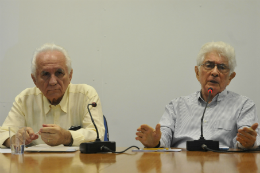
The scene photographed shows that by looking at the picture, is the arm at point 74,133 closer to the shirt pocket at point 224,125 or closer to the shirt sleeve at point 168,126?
the shirt sleeve at point 168,126

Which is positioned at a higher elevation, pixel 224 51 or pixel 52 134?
pixel 224 51

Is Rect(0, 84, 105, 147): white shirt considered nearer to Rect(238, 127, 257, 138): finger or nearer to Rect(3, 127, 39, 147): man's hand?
Rect(3, 127, 39, 147): man's hand

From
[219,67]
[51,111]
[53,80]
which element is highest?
[219,67]

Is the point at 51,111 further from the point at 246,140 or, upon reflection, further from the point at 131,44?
the point at 246,140

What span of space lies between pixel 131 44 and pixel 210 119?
1114mm

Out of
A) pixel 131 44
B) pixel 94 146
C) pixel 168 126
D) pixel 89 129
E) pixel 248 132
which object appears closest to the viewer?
pixel 94 146

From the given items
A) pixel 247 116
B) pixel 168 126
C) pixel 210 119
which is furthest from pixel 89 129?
pixel 247 116

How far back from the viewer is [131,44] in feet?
9.19

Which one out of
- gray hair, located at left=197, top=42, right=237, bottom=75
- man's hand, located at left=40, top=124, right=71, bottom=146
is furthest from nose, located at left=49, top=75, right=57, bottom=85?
gray hair, located at left=197, top=42, right=237, bottom=75

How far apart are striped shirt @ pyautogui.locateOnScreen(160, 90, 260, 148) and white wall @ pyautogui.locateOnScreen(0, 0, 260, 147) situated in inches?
20.2

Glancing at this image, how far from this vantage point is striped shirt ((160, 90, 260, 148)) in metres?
2.01

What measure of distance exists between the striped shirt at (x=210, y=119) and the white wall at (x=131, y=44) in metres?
0.51

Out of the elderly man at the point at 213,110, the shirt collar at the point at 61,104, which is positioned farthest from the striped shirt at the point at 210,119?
the shirt collar at the point at 61,104

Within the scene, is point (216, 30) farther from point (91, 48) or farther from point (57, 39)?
point (57, 39)
